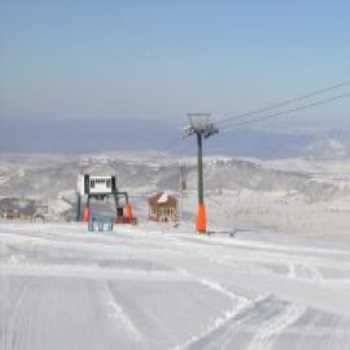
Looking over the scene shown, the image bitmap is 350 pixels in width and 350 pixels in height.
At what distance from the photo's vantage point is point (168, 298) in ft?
39.9

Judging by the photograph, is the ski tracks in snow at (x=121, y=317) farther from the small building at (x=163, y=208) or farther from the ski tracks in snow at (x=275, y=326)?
the small building at (x=163, y=208)

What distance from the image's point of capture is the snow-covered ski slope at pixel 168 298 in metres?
9.75

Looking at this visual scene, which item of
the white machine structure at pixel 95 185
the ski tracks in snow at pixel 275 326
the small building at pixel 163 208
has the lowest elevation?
the ski tracks in snow at pixel 275 326

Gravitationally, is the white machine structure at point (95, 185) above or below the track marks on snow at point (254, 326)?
above

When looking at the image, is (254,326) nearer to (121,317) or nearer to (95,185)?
(121,317)

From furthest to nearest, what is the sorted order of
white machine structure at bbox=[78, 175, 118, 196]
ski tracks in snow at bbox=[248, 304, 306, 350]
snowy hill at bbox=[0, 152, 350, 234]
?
snowy hill at bbox=[0, 152, 350, 234]
white machine structure at bbox=[78, 175, 118, 196]
ski tracks in snow at bbox=[248, 304, 306, 350]

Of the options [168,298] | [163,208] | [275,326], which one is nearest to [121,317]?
[168,298]

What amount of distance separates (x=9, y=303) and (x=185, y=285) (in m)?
3.13

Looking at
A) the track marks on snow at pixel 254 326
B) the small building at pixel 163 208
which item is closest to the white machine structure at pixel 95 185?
the small building at pixel 163 208

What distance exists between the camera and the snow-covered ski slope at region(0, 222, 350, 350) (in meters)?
9.75

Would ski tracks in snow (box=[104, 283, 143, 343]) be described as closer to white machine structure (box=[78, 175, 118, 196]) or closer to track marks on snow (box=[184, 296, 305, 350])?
track marks on snow (box=[184, 296, 305, 350])

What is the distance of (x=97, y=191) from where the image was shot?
38094 mm

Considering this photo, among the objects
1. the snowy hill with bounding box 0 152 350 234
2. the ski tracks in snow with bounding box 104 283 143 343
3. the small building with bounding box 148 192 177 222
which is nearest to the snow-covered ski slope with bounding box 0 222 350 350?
the ski tracks in snow with bounding box 104 283 143 343

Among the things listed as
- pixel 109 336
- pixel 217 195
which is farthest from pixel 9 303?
pixel 217 195
